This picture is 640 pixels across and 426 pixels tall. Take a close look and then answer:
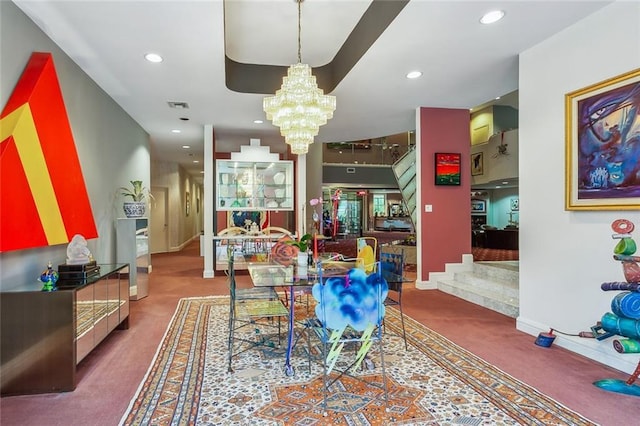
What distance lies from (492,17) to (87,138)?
454 centimetres

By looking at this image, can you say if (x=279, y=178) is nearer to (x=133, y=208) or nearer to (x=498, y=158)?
(x=133, y=208)

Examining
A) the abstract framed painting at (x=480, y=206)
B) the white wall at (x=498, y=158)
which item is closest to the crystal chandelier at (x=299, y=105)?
the white wall at (x=498, y=158)

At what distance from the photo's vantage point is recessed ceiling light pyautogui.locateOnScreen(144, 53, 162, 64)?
3662 millimetres

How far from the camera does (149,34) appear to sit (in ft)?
10.6

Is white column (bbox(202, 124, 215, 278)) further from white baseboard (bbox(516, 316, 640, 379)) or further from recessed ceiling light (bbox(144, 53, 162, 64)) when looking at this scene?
white baseboard (bbox(516, 316, 640, 379))

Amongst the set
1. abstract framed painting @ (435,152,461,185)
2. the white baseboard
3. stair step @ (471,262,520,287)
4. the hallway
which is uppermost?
abstract framed painting @ (435,152,461,185)

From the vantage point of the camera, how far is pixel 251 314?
9.32 ft

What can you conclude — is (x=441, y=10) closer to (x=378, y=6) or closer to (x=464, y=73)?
(x=378, y=6)

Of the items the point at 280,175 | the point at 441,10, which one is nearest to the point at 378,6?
the point at 441,10

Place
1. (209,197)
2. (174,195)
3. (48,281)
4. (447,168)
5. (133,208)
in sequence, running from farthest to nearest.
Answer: (174,195)
(209,197)
(447,168)
(133,208)
(48,281)

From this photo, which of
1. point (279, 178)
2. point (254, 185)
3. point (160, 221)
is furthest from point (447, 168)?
point (160, 221)

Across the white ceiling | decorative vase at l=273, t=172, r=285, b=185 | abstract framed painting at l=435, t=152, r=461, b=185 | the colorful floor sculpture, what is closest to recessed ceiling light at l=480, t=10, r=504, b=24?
the white ceiling

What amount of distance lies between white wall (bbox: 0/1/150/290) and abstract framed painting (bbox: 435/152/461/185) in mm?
4910

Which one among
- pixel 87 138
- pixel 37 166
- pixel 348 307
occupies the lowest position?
pixel 348 307
